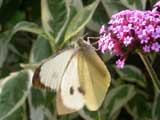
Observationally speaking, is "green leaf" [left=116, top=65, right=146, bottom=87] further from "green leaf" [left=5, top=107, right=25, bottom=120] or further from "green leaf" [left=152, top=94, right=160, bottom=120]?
"green leaf" [left=5, top=107, right=25, bottom=120]

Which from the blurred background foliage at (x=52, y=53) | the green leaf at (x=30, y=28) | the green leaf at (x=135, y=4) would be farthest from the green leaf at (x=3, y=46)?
the green leaf at (x=135, y=4)

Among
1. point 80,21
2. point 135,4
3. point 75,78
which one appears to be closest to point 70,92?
point 75,78

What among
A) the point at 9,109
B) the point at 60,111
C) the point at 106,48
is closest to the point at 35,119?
the point at 9,109

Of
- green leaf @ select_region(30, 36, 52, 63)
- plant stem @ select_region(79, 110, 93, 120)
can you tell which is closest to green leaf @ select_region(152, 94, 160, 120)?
plant stem @ select_region(79, 110, 93, 120)

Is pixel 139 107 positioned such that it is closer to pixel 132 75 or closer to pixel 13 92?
pixel 132 75

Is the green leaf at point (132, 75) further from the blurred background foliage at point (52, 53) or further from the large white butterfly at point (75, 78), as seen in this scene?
the large white butterfly at point (75, 78)

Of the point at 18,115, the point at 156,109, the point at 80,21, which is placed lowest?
the point at 156,109
